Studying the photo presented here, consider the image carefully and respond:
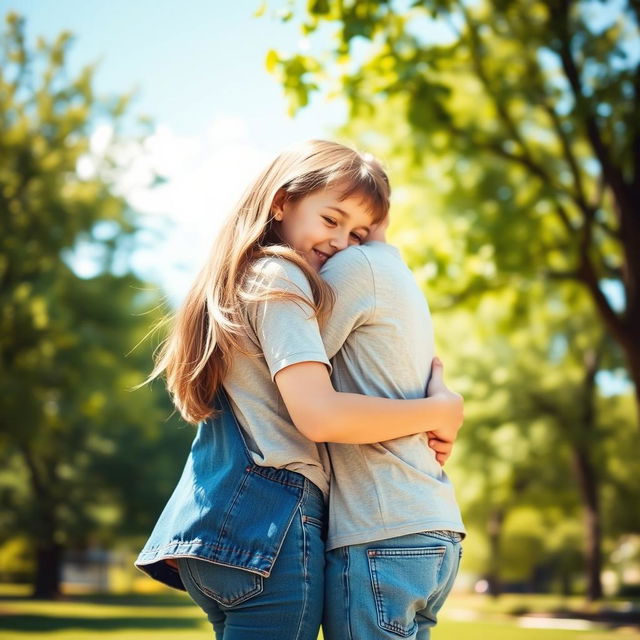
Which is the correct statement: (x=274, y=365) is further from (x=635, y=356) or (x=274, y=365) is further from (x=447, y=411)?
(x=635, y=356)

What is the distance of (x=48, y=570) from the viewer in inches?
1153

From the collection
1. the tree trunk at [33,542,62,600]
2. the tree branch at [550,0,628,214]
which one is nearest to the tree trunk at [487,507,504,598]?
the tree trunk at [33,542,62,600]

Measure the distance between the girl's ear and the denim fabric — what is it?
56 cm

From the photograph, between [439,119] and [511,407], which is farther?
[511,407]

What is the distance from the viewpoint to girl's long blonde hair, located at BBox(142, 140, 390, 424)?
7.02 ft

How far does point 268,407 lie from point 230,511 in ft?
0.91

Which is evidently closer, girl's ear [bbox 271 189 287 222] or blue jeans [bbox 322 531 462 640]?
blue jeans [bbox 322 531 462 640]

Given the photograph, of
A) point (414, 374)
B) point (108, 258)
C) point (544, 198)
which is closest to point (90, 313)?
point (108, 258)

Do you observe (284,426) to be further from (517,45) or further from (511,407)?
(511,407)

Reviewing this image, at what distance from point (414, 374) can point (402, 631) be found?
625 millimetres

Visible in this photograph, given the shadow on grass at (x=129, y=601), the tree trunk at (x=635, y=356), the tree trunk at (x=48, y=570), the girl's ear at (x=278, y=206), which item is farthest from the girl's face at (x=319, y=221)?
the tree trunk at (x=48, y=570)

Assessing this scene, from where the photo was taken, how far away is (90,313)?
59.0ft

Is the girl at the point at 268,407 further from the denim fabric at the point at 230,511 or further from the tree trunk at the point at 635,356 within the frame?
the tree trunk at the point at 635,356

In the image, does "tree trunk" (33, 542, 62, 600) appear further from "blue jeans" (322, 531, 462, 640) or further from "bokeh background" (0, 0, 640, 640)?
"blue jeans" (322, 531, 462, 640)
